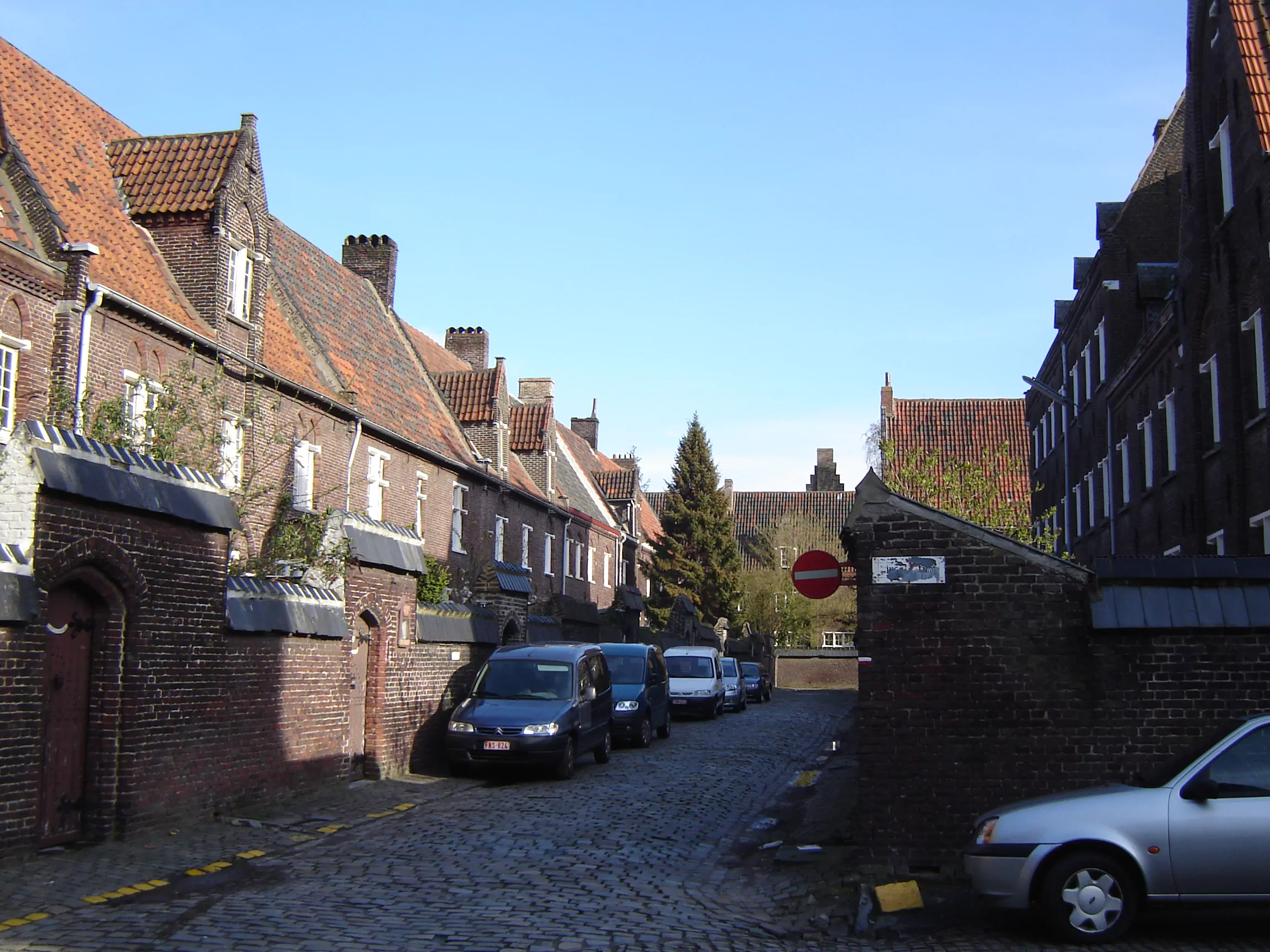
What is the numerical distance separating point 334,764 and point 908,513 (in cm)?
902

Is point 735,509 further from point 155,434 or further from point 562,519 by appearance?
point 155,434

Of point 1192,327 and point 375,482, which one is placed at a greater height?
point 1192,327

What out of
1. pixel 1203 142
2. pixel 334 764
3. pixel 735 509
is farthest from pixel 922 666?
pixel 735 509

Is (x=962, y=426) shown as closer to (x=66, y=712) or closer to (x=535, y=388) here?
(x=535, y=388)

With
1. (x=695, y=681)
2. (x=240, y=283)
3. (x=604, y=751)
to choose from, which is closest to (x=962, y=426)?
(x=695, y=681)

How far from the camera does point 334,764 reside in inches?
646

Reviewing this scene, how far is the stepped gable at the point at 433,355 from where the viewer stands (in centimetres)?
3662

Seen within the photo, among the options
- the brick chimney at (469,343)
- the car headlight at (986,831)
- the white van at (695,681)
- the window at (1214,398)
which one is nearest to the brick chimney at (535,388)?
the brick chimney at (469,343)

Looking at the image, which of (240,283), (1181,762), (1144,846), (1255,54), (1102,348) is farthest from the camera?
(1102,348)

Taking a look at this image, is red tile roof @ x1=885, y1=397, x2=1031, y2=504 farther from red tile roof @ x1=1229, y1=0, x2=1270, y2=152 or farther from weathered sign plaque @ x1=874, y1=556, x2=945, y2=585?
weathered sign plaque @ x1=874, y1=556, x2=945, y2=585

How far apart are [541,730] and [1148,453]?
17.9m

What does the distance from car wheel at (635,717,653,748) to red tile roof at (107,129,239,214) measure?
12491mm

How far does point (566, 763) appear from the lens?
1872 centimetres

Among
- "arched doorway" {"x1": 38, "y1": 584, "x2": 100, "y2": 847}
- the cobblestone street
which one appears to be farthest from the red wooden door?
the cobblestone street
